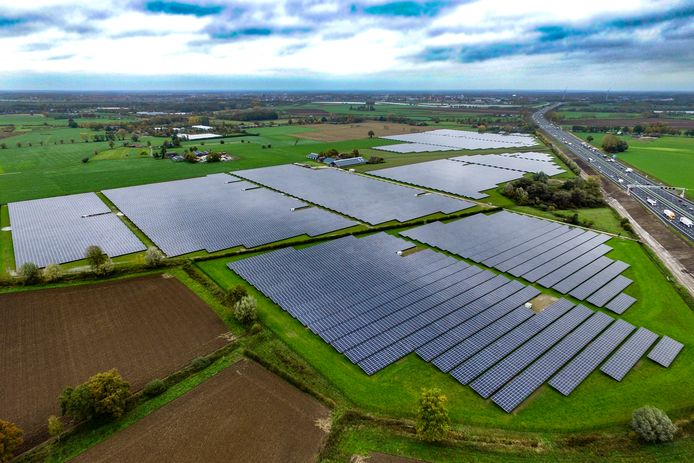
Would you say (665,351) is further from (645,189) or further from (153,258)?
(645,189)

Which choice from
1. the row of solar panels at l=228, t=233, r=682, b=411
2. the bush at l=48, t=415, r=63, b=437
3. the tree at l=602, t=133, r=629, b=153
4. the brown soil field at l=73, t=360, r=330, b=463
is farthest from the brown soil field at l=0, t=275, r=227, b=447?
the tree at l=602, t=133, r=629, b=153

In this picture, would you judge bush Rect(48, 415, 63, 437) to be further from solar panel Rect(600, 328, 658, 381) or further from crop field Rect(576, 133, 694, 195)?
crop field Rect(576, 133, 694, 195)

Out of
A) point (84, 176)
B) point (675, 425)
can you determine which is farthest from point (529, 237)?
point (84, 176)

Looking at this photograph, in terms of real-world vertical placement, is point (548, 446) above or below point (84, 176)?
below

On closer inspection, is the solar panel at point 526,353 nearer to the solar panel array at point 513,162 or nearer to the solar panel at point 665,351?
the solar panel at point 665,351

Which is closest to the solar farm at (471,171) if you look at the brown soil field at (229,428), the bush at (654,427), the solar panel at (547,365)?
the solar panel at (547,365)

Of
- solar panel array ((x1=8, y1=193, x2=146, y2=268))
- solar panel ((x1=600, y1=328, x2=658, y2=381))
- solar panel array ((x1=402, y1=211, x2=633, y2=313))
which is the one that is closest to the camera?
solar panel ((x1=600, y1=328, x2=658, y2=381))

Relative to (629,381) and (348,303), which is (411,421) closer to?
(348,303)

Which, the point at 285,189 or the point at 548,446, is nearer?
the point at 548,446
